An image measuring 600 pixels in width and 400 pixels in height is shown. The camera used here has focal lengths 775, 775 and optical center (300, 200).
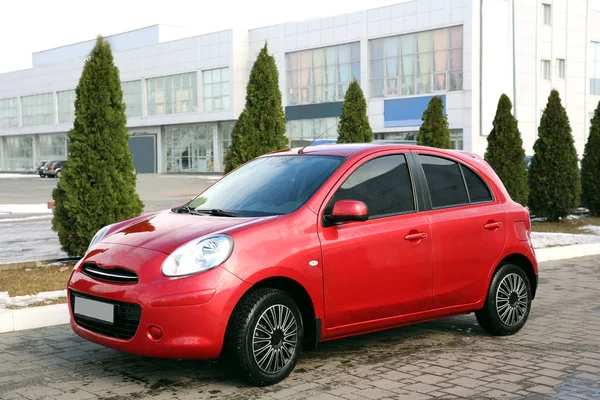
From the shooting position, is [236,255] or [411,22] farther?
[411,22]

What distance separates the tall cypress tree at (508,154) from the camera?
19.4 m

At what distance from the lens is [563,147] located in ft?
66.5

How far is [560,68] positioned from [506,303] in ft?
163

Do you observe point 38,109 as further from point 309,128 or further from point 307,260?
point 307,260

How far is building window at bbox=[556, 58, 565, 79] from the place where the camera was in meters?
52.8

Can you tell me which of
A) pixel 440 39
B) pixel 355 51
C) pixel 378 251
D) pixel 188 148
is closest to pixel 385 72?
pixel 355 51

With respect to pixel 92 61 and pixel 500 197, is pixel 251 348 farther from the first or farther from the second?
pixel 92 61

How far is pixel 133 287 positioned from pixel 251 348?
907mm

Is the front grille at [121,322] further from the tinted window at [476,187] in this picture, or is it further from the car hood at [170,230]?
the tinted window at [476,187]

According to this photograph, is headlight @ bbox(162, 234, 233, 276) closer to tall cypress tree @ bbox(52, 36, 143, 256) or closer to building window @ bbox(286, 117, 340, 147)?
tall cypress tree @ bbox(52, 36, 143, 256)

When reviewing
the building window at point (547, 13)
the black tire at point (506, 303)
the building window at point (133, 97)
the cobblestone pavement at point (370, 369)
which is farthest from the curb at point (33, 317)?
the building window at point (133, 97)

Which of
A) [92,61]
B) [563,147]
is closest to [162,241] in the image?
[92,61]

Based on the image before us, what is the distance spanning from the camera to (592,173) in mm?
21562

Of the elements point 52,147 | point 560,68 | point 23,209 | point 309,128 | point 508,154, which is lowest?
point 23,209
